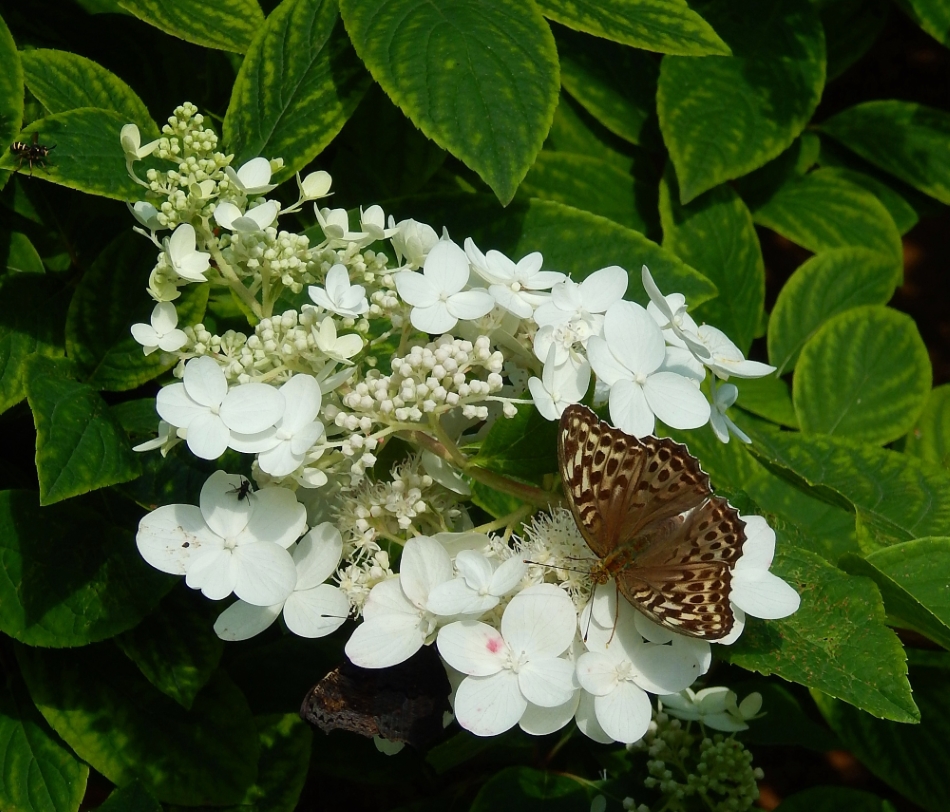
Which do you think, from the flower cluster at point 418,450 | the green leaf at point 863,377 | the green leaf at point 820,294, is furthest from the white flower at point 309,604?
the green leaf at point 820,294

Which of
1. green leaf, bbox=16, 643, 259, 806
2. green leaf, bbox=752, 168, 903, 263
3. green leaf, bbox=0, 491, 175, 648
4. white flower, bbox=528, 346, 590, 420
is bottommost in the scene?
green leaf, bbox=16, 643, 259, 806

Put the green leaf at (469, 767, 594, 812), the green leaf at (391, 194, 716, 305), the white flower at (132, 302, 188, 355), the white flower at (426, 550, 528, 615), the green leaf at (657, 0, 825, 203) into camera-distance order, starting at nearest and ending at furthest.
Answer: the white flower at (426, 550, 528, 615)
the white flower at (132, 302, 188, 355)
the green leaf at (391, 194, 716, 305)
the green leaf at (469, 767, 594, 812)
the green leaf at (657, 0, 825, 203)

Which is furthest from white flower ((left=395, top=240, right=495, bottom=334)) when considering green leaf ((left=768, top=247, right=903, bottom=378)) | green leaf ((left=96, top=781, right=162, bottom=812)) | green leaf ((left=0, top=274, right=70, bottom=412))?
green leaf ((left=768, top=247, right=903, bottom=378))

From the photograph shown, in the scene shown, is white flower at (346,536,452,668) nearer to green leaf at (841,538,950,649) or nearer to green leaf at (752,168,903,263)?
green leaf at (841,538,950,649)

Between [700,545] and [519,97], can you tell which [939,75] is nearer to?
[519,97]

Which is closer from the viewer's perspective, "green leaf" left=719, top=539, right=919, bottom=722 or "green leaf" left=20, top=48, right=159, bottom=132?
"green leaf" left=719, top=539, right=919, bottom=722

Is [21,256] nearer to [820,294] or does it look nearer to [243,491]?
[243,491]

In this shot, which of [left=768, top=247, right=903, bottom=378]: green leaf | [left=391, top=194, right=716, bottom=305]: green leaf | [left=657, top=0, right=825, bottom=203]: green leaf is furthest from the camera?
[left=768, top=247, right=903, bottom=378]: green leaf

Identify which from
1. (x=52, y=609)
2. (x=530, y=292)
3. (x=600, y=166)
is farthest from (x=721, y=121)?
(x=52, y=609)
